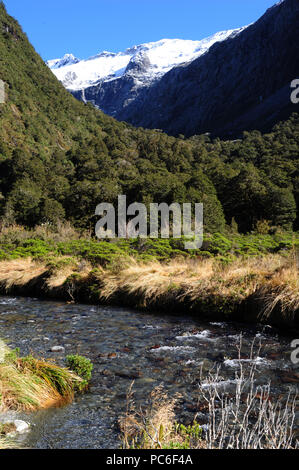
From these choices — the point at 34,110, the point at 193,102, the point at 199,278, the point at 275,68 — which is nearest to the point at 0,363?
the point at 199,278

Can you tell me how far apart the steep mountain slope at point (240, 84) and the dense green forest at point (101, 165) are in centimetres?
3470

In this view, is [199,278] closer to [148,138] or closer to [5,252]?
[5,252]

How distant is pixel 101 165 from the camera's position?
43.7 meters

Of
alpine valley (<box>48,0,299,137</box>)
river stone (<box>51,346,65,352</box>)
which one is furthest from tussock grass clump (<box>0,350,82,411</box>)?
alpine valley (<box>48,0,299,137</box>)

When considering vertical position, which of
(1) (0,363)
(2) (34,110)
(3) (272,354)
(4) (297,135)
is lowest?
A: (3) (272,354)

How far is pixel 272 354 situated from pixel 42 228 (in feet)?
77.5

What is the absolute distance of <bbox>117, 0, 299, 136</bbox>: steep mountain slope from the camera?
99.9m

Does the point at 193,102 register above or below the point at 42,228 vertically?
above

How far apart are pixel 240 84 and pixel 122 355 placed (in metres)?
126

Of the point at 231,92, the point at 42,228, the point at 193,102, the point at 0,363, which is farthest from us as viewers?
the point at 193,102

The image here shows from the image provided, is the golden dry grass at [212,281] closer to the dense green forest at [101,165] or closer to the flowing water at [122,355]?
the flowing water at [122,355]

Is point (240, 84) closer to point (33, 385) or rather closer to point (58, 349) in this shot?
point (58, 349)

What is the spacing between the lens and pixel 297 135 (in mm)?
54156
